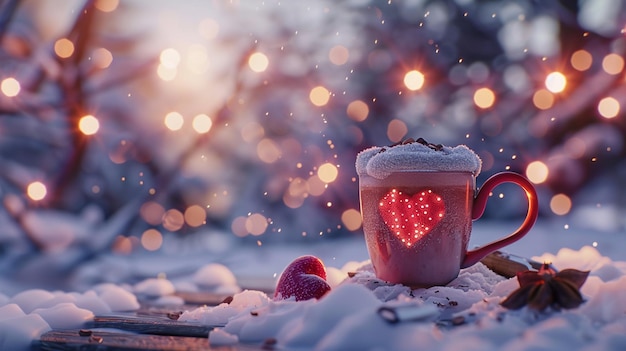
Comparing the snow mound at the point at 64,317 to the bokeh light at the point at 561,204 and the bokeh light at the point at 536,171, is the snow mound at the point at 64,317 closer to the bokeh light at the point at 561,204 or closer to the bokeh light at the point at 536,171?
the bokeh light at the point at 536,171

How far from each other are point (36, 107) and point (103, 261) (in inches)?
30.7

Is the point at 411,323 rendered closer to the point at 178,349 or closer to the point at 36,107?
the point at 178,349

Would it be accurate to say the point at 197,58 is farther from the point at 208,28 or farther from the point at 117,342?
the point at 117,342

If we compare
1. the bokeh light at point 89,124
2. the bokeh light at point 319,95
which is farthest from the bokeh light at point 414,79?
the bokeh light at point 89,124

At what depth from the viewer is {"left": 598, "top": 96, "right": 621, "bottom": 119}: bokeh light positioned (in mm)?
2010

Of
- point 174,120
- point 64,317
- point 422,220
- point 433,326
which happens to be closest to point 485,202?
point 422,220

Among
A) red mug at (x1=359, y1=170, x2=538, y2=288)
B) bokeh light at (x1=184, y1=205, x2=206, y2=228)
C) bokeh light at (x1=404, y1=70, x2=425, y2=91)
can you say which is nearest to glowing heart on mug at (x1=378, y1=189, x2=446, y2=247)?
red mug at (x1=359, y1=170, x2=538, y2=288)

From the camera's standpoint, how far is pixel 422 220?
0.91 metres

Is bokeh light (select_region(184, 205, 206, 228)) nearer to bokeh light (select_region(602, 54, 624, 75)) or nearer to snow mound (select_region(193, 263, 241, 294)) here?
snow mound (select_region(193, 263, 241, 294))

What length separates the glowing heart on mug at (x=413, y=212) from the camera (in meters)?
0.91

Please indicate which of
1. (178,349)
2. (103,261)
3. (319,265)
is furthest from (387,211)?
(103,261)

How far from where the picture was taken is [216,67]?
2338mm

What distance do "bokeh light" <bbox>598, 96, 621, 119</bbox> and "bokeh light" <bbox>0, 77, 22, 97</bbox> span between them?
2.36 m

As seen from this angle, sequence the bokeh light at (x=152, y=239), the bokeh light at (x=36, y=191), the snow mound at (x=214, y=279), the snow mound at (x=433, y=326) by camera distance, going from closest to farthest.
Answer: the snow mound at (x=433, y=326), the snow mound at (x=214, y=279), the bokeh light at (x=36, y=191), the bokeh light at (x=152, y=239)
